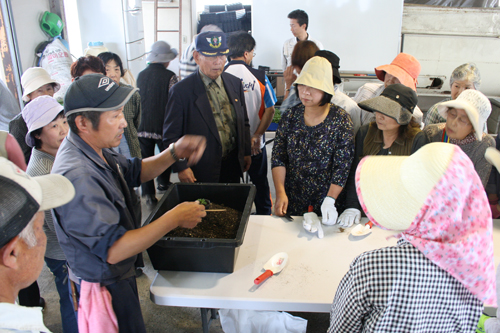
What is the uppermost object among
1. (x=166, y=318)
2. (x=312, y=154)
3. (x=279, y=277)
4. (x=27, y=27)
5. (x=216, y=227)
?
(x=27, y=27)

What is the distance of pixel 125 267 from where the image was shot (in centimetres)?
125

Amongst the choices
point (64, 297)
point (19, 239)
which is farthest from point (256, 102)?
point (19, 239)

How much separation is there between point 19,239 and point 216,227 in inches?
37.2

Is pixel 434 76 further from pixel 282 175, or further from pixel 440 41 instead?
pixel 282 175

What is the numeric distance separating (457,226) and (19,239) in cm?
99

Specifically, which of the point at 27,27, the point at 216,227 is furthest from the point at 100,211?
the point at 27,27

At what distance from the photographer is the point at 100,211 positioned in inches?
43.9

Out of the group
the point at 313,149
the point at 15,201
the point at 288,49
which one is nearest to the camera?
the point at 15,201

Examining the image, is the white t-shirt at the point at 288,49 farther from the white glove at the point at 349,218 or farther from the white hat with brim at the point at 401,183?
the white hat with brim at the point at 401,183

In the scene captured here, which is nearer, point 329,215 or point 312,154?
point 329,215

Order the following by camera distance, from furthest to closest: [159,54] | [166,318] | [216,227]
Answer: [159,54] → [166,318] → [216,227]

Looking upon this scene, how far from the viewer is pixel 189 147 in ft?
5.77

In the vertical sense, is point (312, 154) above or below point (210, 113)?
below

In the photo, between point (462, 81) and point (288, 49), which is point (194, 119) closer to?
point (462, 81)
